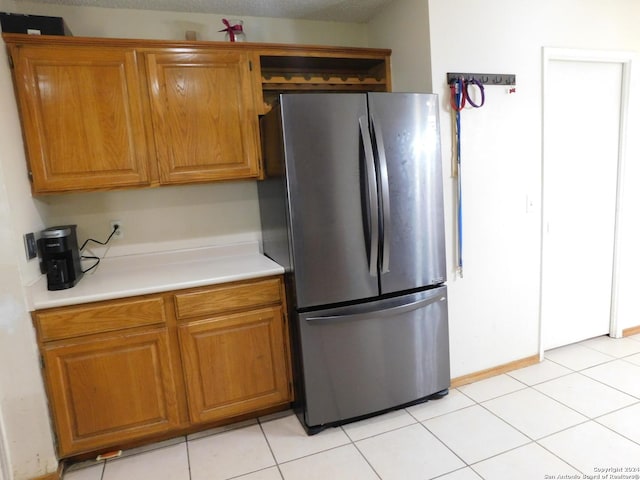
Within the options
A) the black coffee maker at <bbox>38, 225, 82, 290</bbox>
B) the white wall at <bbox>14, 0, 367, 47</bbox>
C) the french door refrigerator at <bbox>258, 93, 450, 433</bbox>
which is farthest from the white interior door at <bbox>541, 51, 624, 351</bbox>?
the black coffee maker at <bbox>38, 225, 82, 290</bbox>

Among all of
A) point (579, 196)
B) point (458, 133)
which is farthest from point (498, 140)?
point (579, 196)

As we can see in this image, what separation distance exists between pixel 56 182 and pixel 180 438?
4.93 ft

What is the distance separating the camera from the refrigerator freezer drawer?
2076 millimetres

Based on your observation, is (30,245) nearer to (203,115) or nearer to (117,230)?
(117,230)

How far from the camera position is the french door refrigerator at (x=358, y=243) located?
1.98m

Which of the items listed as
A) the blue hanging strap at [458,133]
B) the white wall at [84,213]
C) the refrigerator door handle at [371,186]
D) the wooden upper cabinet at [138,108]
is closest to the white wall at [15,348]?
the white wall at [84,213]

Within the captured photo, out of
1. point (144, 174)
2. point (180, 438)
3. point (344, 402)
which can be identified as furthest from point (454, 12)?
point (180, 438)

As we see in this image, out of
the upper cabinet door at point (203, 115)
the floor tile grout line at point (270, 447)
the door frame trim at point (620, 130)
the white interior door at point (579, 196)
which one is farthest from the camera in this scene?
the white interior door at point (579, 196)

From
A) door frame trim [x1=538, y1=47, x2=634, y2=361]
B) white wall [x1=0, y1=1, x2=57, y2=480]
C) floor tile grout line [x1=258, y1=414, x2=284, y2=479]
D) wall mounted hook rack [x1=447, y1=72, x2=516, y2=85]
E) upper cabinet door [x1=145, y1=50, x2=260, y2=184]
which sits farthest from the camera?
door frame trim [x1=538, y1=47, x2=634, y2=361]

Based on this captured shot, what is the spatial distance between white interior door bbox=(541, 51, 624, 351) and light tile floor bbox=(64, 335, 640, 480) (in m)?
0.62

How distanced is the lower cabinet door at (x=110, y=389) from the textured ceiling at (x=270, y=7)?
6.07ft

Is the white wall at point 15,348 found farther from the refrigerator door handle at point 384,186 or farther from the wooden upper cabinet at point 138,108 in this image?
A: the refrigerator door handle at point 384,186

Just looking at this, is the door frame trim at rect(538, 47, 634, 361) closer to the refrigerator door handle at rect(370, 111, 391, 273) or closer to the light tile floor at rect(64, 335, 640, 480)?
the light tile floor at rect(64, 335, 640, 480)

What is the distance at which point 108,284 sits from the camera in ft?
6.76
